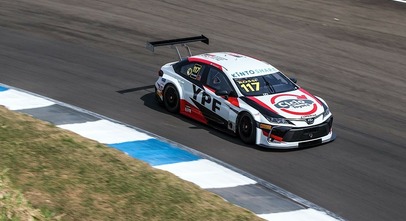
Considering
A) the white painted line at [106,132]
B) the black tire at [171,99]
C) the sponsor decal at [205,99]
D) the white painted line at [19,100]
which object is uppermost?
the sponsor decal at [205,99]

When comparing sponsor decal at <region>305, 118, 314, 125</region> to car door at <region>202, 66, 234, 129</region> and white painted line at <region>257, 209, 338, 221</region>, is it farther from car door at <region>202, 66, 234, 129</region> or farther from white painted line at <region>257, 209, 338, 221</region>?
white painted line at <region>257, 209, 338, 221</region>

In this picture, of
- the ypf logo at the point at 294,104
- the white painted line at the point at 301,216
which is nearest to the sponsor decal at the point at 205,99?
the ypf logo at the point at 294,104

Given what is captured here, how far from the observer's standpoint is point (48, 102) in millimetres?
16609

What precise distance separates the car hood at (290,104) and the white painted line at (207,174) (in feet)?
5.67

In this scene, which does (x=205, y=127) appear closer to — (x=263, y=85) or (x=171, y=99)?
(x=171, y=99)

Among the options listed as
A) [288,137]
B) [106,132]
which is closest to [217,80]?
[288,137]

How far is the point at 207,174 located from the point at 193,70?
11.7 feet

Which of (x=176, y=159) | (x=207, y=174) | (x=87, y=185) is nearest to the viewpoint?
(x=87, y=185)

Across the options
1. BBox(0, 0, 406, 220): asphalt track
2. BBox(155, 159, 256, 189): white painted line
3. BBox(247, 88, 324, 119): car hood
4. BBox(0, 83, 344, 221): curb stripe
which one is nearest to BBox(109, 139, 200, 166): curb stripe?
BBox(0, 83, 344, 221): curb stripe

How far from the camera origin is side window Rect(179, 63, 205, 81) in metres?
16.2

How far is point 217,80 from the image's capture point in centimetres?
1588

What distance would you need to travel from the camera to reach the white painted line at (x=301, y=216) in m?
11.9

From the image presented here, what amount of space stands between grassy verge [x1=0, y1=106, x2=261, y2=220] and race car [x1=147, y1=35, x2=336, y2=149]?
9.58 ft

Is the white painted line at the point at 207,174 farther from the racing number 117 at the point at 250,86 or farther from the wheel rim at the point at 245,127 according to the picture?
the racing number 117 at the point at 250,86
